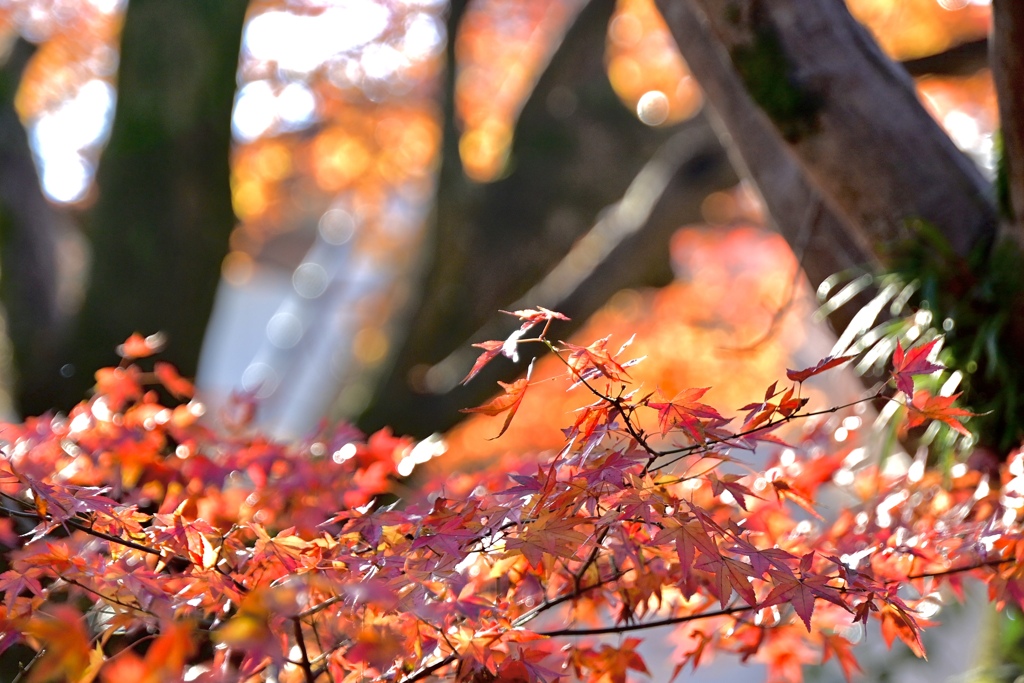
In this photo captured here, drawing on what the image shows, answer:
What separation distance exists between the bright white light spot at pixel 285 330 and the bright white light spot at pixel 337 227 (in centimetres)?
118

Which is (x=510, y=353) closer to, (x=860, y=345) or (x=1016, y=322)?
(x=860, y=345)

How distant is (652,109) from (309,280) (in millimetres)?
6825

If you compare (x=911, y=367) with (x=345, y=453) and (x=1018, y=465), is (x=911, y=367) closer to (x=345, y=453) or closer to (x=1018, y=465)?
(x=1018, y=465)

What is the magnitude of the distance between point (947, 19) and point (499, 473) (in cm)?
558

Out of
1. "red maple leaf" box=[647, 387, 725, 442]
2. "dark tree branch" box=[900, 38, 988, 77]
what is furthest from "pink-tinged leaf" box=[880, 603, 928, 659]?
"dark tree branch" box=[900, 38, 988, 77]

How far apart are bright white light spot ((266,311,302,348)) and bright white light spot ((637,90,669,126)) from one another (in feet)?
21.6

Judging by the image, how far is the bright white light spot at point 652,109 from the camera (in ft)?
13.0

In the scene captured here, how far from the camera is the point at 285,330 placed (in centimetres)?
1077

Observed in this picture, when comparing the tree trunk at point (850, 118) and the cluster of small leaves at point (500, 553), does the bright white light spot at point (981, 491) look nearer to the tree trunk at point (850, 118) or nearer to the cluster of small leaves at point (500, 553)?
the cluster of small leaves at point (500, 553)

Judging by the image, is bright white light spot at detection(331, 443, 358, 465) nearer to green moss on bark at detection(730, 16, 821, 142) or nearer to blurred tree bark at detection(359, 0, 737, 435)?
green moss on bark at detection(730, 16, 821, 142)

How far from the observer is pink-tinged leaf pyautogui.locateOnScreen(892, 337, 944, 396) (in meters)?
1.06

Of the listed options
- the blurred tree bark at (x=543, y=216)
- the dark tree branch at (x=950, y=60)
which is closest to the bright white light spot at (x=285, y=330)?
the blurred tree bark at (x=543, y=216)

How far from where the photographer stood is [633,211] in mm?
3596

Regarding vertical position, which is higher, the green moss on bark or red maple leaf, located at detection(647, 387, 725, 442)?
the green moss on bark
